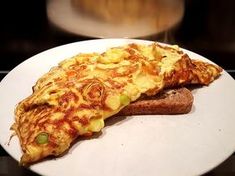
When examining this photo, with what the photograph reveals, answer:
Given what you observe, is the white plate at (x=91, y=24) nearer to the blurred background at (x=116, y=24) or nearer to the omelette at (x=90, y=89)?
the blurred background at (x=116, y=24)

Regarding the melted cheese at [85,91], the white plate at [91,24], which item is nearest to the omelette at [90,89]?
the melted cheese at [85,91]

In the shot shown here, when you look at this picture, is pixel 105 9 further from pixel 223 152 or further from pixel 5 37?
pixel 223 152

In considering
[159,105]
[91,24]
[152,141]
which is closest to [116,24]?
[91,24]

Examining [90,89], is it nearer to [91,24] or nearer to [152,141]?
[152,141]

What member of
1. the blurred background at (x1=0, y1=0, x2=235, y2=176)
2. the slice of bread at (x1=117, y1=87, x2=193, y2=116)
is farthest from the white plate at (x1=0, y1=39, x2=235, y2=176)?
the blurred background at (x1=0, y1=0, x2=235, y2=176)

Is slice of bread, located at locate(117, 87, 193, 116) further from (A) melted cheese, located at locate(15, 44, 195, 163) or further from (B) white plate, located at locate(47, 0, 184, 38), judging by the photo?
(B) white plate, located at locate(47, 0, 184, 38)

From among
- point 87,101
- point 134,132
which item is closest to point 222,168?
point 134,132
